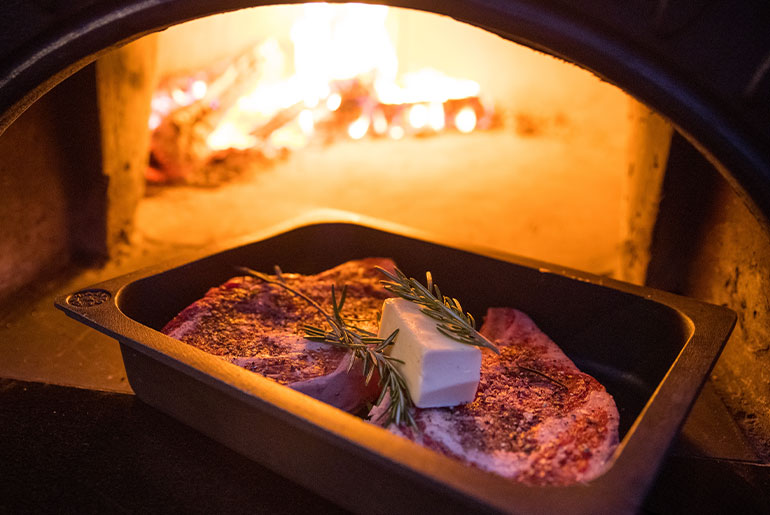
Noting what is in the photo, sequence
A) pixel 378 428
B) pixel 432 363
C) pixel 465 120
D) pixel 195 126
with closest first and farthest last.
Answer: pixel 378 428 → pixel 432 363 → pixel 195 126 → pixel 465 120

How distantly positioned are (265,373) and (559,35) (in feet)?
3.34

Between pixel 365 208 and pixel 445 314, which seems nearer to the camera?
pixel 445 314

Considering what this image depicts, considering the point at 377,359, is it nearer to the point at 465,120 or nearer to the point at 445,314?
the point at 445,314

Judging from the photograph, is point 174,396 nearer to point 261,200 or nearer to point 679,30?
point 679,30

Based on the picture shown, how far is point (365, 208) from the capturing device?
12.6 ft

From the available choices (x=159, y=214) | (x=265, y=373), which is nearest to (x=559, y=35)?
(x=265, y=373)

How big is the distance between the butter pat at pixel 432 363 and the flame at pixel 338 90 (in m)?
3.56

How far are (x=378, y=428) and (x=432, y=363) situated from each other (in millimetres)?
220

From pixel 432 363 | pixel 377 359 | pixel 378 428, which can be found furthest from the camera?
pixel 377 359

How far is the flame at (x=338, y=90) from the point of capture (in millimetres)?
4734

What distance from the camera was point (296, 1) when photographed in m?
1.46

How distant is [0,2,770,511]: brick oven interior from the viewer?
73.5 inches

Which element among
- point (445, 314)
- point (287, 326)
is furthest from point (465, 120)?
point (445, 314)

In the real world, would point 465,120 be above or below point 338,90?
below
